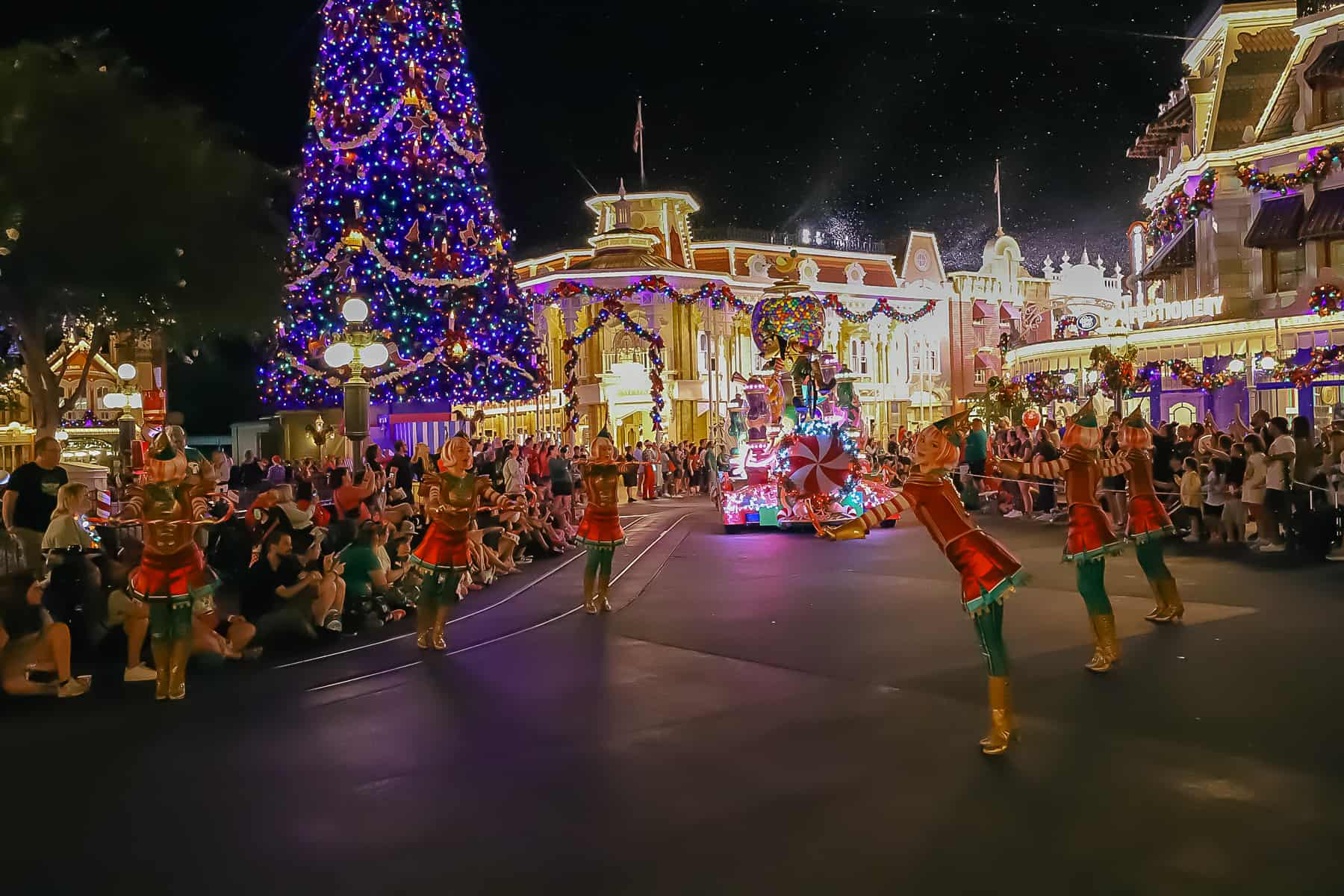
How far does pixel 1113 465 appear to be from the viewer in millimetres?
8398

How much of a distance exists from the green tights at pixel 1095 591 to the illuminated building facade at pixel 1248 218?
18505mm

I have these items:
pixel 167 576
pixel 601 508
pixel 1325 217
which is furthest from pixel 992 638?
pixel 1325 217

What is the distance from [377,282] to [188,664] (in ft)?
46.2

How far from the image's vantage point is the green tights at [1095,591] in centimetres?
761

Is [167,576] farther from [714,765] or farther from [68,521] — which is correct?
[714,765]

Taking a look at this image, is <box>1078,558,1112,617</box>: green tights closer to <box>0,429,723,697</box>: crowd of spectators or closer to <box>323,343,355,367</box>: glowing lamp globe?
<box>0,429,723,697</box>: crowd of spectators

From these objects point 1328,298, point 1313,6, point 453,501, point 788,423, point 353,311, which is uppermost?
point 1313,6

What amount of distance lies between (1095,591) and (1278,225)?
2347 cm

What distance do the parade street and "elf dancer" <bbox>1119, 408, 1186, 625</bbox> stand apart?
367mm

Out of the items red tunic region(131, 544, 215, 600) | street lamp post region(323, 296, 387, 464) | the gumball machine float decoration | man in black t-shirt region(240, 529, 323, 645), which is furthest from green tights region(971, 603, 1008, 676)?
the gumball machine float decoration

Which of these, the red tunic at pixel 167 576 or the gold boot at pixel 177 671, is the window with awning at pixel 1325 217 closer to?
the red tunic at pixel 167 576

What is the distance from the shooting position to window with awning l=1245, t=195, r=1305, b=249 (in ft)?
85.9

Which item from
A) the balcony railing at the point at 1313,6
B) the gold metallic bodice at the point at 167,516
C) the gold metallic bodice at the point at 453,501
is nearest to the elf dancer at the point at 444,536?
the gold metallic bodice at the point at 453,501

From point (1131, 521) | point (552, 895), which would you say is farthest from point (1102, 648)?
point (552, 895)
